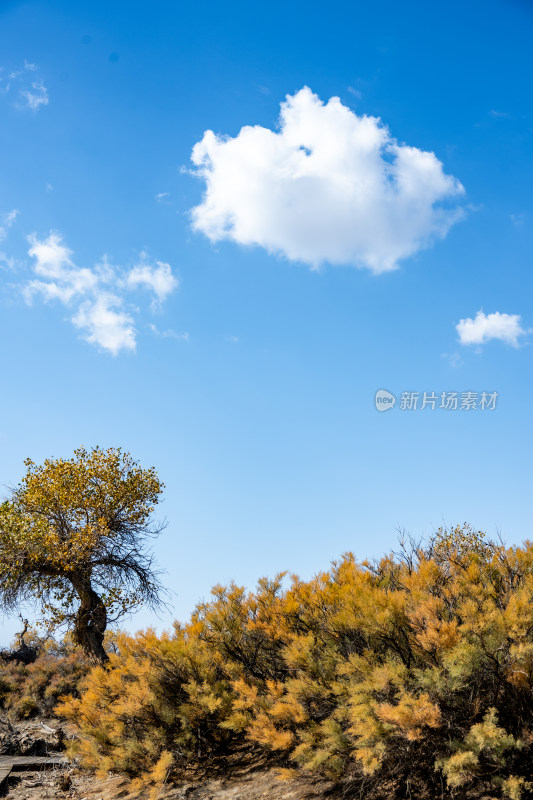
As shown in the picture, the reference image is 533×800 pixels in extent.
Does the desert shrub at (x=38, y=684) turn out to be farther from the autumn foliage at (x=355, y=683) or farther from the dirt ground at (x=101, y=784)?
the autumn foliage at (x=355, y=683)

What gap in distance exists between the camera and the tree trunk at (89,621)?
48.9 ft

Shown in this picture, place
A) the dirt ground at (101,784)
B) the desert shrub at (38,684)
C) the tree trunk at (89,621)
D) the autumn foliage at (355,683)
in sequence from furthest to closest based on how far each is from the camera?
1. the tree trunk at (89,621)
2. the desert shrub at (38,684)
3. the dirt ground at (101,784)
4. the autumn foliage at (355,683)

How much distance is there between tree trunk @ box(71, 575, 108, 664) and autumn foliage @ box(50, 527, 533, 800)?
7882mm

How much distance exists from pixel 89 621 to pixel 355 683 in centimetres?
1232

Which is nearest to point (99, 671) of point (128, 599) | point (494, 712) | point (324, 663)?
point (324, 663)

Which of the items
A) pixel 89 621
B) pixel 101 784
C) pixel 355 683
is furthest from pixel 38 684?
pixel 355 683

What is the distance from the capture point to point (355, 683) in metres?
4.63

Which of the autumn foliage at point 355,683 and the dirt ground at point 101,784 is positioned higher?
the autumn foliage at point 355,683

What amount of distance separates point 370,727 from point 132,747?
342 centimetres

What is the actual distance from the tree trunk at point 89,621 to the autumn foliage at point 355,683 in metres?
7.88

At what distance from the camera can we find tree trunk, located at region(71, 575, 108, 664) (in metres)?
14.9

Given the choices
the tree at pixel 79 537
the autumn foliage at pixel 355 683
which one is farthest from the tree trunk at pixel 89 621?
the autumn foliage at pixel 355 683

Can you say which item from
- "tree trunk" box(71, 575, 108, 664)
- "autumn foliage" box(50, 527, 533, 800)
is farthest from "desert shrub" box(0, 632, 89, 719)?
"autumn foliage" box(50, 527, 533, 800)

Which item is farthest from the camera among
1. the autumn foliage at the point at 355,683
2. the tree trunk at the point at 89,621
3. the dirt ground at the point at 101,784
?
the tree trunk at the point at 89,621
